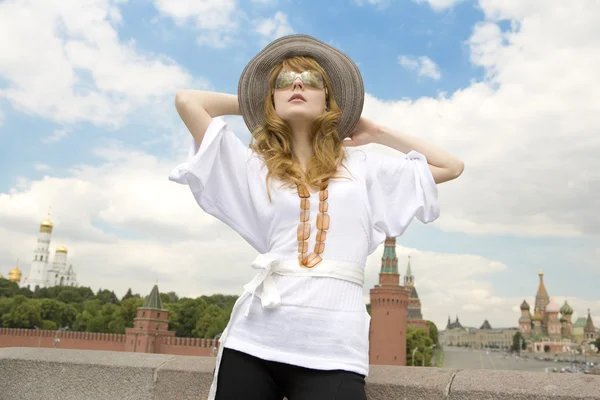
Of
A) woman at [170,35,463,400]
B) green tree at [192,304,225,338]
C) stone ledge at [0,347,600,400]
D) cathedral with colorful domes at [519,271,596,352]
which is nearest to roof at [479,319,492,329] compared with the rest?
cathedral with colorful domes at [519,271,596,352]

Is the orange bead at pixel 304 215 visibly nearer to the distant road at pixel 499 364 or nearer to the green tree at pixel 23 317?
the green tree at pixel 23 317

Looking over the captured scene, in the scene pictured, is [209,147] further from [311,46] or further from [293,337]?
[293,337]

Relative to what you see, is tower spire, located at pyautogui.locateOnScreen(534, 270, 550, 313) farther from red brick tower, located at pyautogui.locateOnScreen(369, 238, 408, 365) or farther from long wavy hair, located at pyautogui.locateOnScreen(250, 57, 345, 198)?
long wavy hair, located at pyautogui.locateOnScreen(250, 57, 345, 198)

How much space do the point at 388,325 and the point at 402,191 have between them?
4982cm

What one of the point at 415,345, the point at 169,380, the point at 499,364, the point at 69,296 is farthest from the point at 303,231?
the point at 499,364

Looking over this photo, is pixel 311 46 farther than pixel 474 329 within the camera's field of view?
No

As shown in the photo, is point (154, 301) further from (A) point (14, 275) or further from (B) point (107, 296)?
(A) point (14, 275)

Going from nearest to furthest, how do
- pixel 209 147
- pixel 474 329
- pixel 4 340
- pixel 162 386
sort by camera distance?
pixel 209 147 → pixel 162 386 → pixel 4 340 → pixel 474 329

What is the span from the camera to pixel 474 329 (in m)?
159

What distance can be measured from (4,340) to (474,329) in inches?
5379

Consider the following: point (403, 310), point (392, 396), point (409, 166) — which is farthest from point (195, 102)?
point (403, 310)

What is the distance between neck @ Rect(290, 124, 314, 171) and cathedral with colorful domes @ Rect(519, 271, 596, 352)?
398 ft

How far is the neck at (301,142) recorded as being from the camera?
2.60m

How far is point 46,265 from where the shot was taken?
100 metres
